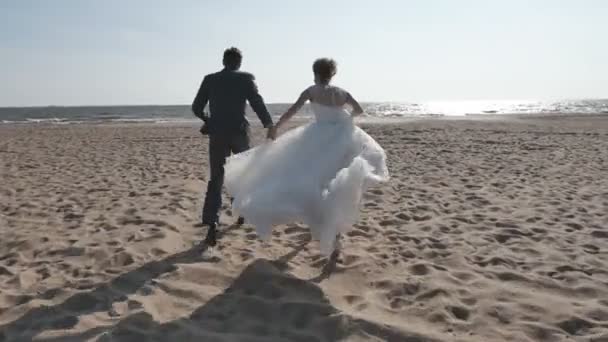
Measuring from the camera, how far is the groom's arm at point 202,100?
496 cm

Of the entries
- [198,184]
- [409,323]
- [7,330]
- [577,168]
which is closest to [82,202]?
[198,184]

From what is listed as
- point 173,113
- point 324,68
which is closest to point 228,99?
point 324,68

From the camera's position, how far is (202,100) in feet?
16.4

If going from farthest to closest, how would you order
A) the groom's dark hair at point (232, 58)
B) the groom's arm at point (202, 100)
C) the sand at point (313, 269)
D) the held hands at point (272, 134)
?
1. the groom's arm at point (202, 100)
2. the groom's dark hair at point (232, 58)
3. the held hands at point (272, 134)
4. the sand at point (313, 269)

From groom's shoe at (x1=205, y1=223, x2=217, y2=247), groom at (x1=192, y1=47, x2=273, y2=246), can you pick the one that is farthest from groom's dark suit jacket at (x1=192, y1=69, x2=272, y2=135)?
groom's shoe at (x1=205, y1=223, x2=217, y2=247)

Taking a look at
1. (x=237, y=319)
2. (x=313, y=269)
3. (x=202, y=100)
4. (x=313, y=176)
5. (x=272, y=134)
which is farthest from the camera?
(x=202, y=100)

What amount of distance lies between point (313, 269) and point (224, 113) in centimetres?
185

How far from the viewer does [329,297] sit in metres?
3.66

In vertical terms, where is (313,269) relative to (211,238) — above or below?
below

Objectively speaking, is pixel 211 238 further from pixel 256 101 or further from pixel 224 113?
pixel 256 101

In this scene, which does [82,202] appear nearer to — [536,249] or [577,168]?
[536,249]

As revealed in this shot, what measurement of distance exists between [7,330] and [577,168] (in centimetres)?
993

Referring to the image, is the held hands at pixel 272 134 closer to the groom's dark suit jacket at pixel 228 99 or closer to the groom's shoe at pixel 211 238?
the groom's dark suit jacket at pixel 228 99

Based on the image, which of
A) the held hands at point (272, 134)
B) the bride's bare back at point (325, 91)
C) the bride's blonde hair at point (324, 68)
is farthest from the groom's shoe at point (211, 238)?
the bride's blonde hair at point (324, 68)
